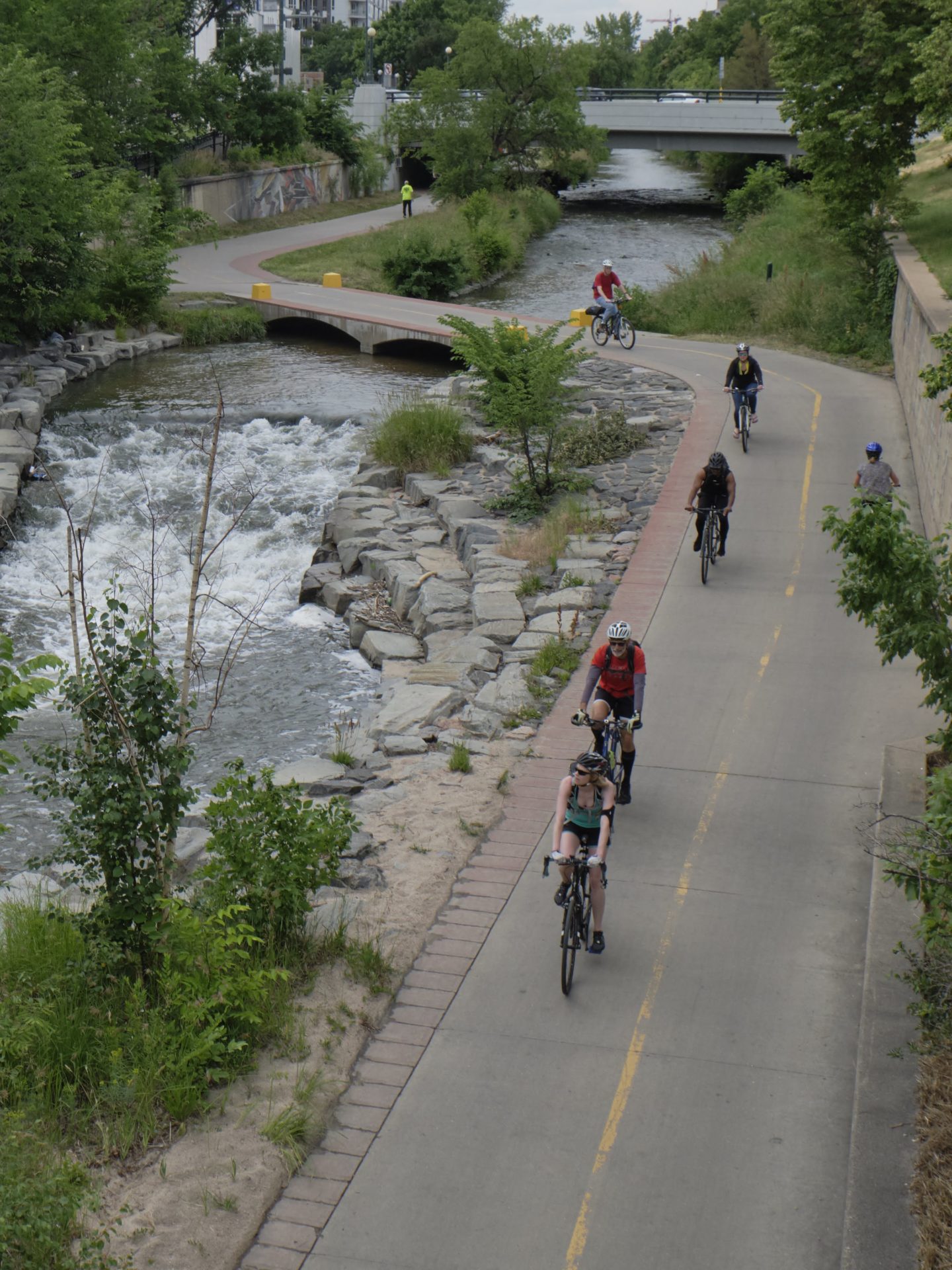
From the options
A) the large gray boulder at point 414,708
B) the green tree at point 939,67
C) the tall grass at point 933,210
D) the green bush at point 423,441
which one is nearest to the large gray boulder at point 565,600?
the large gray boulder at point 414,708

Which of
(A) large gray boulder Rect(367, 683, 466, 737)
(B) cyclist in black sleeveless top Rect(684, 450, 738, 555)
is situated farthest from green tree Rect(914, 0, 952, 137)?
(A) large gray boulder Rect(367, 683, 466, 737)

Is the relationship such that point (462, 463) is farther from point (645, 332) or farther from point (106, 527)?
point (645, 332)

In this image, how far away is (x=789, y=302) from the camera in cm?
2988

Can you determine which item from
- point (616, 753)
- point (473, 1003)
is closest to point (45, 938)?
point (473, 1003)

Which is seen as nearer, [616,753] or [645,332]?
[616,753]

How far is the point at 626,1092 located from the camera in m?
7.07

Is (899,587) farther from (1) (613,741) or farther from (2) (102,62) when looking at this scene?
(2) (102,62)

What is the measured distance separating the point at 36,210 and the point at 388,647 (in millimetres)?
17012

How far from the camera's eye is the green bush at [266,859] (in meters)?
8.23

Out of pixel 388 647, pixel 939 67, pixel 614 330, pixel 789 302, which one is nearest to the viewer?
pixel 388 647

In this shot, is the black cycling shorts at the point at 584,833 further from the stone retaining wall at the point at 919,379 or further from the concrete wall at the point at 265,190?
the concrete wall at the point at 265,190

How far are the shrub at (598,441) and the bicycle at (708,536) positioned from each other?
196 inches

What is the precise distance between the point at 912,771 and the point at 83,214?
982 inches

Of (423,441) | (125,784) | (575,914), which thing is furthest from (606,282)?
(125,784)
